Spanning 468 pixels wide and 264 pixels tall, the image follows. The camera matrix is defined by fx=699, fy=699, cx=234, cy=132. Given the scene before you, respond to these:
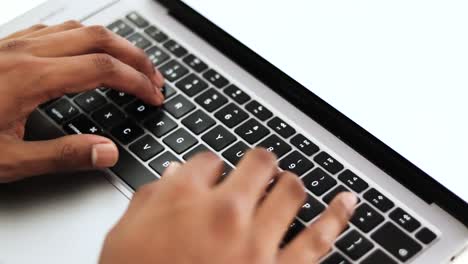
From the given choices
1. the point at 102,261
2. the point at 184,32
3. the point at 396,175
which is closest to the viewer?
the point at 102,261

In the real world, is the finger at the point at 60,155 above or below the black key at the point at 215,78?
below

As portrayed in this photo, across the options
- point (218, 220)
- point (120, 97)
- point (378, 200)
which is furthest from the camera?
point (120, 97)

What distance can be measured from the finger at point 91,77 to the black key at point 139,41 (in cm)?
7

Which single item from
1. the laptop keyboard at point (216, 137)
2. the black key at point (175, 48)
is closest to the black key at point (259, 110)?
the laptop keyboard at point (216, 137)

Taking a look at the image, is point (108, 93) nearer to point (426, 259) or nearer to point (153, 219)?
point (153, 219)

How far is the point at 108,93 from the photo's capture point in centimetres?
72

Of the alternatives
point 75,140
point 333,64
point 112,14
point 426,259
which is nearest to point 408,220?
point 426,259

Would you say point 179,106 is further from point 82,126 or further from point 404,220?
point 404,220

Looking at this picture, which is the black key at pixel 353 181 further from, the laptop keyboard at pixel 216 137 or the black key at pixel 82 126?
the black key at pixel 82 126

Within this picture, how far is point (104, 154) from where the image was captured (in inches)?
24.4

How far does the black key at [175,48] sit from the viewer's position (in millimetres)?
743

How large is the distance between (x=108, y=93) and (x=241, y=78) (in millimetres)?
137

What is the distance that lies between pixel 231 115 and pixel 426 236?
0.22 metres

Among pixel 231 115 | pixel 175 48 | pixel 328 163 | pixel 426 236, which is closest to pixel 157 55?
pixel 175 48
